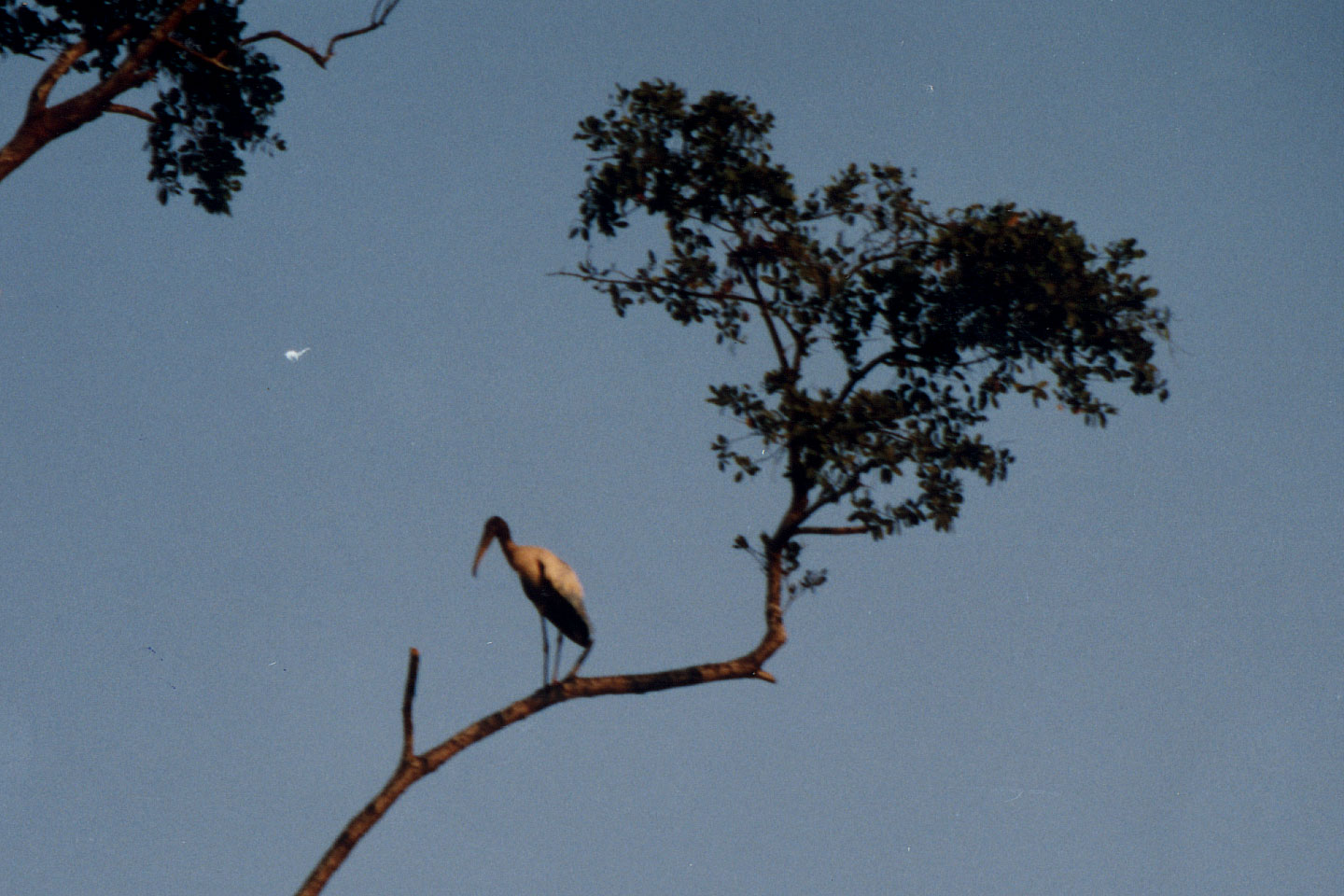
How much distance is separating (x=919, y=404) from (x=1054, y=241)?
6.50 feet

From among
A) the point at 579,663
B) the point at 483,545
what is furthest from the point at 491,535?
the point at 579,663

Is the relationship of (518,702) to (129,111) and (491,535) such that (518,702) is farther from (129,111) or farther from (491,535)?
(129,111)

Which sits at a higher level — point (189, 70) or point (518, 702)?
point (189, 70)

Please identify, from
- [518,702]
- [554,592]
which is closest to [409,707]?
[518,702]

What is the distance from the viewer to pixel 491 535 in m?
12.6

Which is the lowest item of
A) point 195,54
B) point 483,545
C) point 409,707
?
point 409,707

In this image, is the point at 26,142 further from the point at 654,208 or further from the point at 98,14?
the point at 654,208

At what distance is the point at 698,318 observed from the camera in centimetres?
1192

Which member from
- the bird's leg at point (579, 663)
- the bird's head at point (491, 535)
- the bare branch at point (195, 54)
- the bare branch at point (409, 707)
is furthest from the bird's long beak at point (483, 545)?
the bare branch at point (195, 54)

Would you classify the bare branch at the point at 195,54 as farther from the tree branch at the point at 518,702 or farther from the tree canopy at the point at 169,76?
the tree branch at the point at 518,702

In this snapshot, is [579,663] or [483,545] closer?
[579,663]

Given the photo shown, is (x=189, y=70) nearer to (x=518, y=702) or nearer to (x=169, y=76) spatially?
(x=169, y=76)

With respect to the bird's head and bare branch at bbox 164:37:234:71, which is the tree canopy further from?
the bird's head

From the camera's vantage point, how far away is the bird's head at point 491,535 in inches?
492
